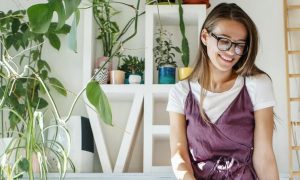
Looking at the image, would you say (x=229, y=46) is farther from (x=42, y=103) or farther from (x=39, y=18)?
(x=42, y=103)

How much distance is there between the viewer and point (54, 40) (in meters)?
2.44

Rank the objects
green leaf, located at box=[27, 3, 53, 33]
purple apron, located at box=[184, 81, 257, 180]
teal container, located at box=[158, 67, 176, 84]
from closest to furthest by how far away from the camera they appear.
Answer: green leaf, located at box=[27, 3, 53, 33] < purple apron, located at box=[184, 81, 257, 180] < teal container, located at box=[158, 67, 176, 84]

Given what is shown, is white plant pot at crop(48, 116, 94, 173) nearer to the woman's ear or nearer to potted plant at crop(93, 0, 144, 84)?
potted plant at crop(93, 0, 144, 84)

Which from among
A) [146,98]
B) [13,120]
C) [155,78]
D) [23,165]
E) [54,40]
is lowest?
[23,165]

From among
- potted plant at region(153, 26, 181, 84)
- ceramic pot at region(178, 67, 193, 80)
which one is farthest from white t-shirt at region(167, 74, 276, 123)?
potted plant at region(153, 26, 181, 84)

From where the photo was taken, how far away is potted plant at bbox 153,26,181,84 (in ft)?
7.80

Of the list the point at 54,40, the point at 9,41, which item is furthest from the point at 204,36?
the point at 9,41

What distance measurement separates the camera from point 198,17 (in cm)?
238

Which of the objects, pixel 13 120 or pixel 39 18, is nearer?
pixel 39 18

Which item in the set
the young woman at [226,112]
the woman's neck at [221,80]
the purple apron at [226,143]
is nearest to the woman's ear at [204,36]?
the young woman at [226,112]

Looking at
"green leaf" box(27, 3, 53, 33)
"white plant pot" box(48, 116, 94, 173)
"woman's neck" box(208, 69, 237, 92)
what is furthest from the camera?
"white plant pot" box(48, 116, 94, 173)

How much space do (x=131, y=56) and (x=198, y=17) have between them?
0.42 metres

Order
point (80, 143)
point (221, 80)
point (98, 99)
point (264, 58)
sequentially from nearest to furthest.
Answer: point (98, 99), point (221, 80), point (80, 143), point (264, 58)

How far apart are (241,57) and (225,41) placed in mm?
95
